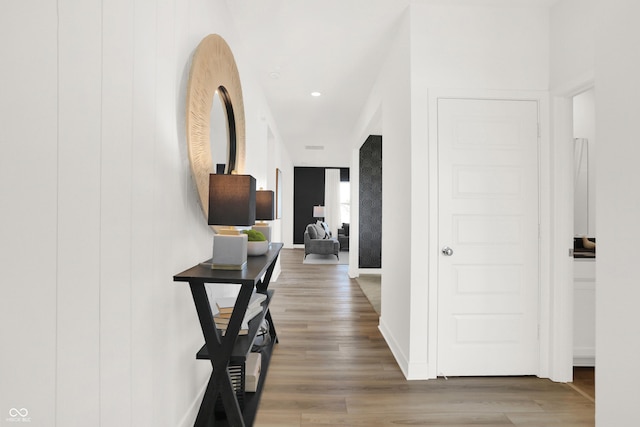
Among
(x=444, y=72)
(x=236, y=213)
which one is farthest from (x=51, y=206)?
(x=444, y=72)

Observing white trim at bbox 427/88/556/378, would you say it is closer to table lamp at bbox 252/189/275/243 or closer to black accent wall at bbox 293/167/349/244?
table lamp at bbox 252/189/275/243

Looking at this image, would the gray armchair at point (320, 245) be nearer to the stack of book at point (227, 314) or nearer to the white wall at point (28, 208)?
the stack of book at point (227, 314)

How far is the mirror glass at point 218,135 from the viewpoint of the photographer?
204cm

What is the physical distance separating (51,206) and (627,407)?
5.75 feet

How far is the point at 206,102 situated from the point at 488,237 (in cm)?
208

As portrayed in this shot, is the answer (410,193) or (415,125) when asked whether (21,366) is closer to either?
(410,193)

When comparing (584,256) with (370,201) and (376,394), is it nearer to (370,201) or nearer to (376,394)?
(376,394)

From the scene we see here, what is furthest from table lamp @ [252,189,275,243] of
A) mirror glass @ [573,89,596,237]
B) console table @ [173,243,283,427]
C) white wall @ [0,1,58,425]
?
mirror glass @ [573,89,596,237]

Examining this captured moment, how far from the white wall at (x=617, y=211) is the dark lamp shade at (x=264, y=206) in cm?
212

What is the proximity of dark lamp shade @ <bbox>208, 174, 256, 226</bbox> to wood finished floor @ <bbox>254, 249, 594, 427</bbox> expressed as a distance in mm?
1151

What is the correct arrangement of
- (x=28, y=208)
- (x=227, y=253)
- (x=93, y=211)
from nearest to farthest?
(x=28, y=208) < (x=93, y=211) < (x=227, y=253)

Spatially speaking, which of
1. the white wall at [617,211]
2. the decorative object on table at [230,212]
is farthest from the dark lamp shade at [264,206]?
the white wall at [617,211]

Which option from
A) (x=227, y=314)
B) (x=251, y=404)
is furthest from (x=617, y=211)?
(x=251, y=404)

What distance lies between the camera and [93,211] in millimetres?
1002
